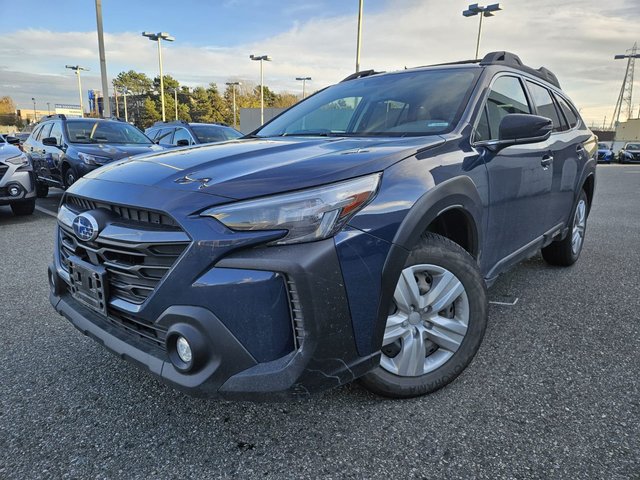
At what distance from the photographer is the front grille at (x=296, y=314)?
5.27 ft

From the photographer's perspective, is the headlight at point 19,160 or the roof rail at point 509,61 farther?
the headlight at point 19,160

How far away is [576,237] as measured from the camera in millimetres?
4426

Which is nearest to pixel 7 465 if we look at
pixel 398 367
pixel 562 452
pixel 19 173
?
pixel 398 367

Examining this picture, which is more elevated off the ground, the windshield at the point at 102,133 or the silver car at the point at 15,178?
the windshield at the point at 102,133

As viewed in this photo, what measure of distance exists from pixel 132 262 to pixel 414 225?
114 centimetres

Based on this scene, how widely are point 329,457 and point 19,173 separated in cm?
690

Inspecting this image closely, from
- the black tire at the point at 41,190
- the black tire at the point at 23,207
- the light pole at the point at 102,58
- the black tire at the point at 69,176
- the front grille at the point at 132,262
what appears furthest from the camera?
the light pole at the point at 102,58

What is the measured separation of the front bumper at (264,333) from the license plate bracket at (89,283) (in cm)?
39

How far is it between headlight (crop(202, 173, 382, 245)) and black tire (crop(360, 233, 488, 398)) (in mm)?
450

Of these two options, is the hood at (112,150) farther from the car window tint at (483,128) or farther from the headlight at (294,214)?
the headlight at (294,214)

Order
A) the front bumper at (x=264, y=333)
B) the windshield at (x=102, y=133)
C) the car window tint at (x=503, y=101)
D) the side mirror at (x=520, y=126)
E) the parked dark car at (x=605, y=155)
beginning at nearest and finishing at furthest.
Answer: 1. the front bumper at (x=264, y=333)
2. the side mirror at (x=520, y=126)
3. the car window tint at (x=503, y=101)
4. the windshield at (x=102, y=133)
5. the parked dark car at (x=605, y=155)

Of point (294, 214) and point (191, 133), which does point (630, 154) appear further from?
point (294, 214)

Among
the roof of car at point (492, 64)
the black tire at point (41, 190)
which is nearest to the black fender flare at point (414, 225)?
the roof of car at point (492, 64)

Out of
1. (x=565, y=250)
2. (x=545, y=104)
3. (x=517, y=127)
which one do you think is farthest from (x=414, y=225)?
(x=565, y=250)
